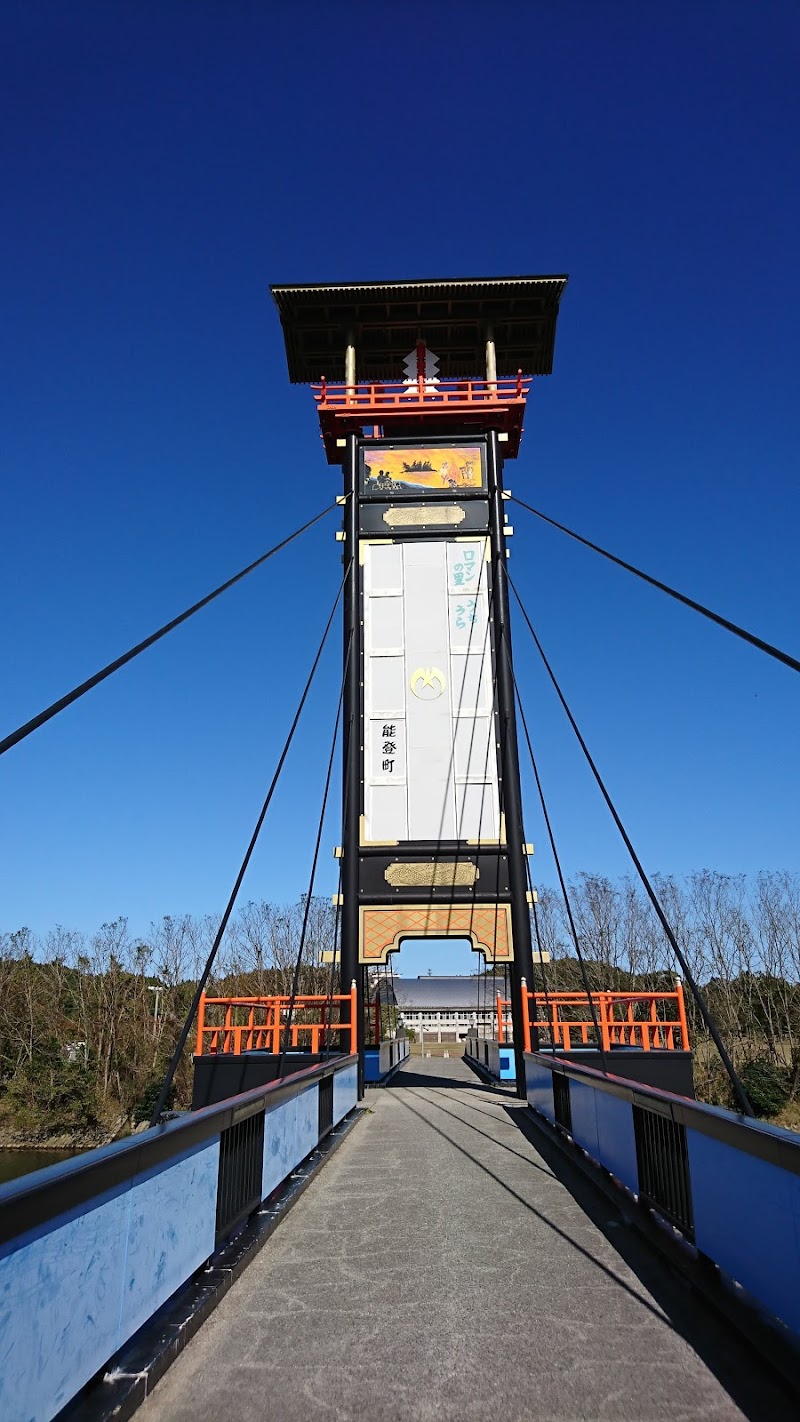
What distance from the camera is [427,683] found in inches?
573

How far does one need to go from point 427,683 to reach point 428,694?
0.20 metres

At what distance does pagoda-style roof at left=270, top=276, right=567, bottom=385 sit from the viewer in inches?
634

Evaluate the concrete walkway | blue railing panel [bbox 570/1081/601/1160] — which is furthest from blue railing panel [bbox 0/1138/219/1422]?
→ blue railing panel [bbox 570/1081/601/1160]

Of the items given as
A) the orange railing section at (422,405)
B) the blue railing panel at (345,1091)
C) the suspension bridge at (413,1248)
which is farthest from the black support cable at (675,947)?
the orange railing section at (422,405)

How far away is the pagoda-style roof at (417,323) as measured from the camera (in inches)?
634

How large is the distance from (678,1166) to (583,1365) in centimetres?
125

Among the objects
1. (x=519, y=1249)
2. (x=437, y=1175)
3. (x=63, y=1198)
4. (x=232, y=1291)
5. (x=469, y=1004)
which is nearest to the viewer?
(x=63, y=1198)

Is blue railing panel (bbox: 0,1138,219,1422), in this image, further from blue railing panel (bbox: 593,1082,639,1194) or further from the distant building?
the distant building

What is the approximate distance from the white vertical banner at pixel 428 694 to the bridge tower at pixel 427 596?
3 cm

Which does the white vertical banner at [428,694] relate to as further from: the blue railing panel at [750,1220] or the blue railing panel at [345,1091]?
the blue railing panel at [750,1220]

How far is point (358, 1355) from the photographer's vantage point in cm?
312

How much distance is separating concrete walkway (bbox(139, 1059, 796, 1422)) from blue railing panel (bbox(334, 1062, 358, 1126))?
127 inches

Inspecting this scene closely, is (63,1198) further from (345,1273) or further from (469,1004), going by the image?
(469,1004)

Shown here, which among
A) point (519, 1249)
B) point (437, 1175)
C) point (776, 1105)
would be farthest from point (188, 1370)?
point (776, 1105)
